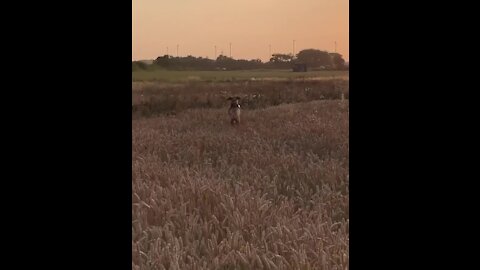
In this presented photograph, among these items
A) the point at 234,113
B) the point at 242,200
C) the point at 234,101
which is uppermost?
the point at 234,101

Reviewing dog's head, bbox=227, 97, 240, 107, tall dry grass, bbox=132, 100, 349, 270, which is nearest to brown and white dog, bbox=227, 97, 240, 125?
dog's head, bbox=227, 97, 240, 107

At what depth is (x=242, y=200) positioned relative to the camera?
261 centimetres

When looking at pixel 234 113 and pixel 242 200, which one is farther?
pixel 234 113

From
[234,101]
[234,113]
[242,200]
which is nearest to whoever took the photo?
[242,200]

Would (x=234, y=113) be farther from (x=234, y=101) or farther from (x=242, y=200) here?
(x=242, y=200)

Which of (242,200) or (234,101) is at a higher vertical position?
(234,101)

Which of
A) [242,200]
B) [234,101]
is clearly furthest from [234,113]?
[242,200]

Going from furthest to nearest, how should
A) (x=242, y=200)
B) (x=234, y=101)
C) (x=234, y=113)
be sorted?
(x=234, y=101) → (x=234, y=113) → (x=242, y=200)
